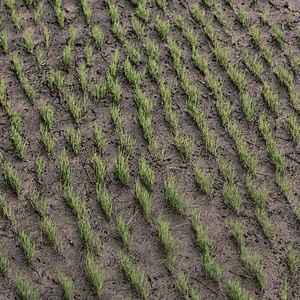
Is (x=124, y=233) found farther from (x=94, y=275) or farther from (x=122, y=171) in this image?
(x=122, y=171)

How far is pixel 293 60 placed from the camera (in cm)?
373

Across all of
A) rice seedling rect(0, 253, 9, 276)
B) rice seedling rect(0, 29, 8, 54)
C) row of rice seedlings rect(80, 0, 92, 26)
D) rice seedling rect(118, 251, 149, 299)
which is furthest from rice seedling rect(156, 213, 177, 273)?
row of rice seedlings rect(80, 0, 92, 26)

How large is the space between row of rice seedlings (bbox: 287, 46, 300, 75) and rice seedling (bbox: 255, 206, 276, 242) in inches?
50.6

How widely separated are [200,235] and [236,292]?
1.18 ft

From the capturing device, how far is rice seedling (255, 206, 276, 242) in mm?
2664

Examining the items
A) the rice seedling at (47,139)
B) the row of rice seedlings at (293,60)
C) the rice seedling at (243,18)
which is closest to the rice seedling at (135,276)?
the rice seedling at (47,139)

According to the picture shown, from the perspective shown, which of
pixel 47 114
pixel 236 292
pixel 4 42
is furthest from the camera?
pixel 4 42

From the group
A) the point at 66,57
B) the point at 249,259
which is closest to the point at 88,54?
the point at 66,57

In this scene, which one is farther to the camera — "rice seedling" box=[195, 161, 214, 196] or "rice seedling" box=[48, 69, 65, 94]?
"rice seedling" box=[48, 69, 65, 94]

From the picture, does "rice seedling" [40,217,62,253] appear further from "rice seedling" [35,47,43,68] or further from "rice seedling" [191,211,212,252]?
"rice seedling" [35,47,43,68]

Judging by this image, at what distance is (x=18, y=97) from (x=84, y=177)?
0.85m

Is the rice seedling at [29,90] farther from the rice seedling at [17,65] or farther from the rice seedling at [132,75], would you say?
the rice seedling at [132,75]

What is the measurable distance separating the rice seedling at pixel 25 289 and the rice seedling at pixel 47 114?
108 centimetres

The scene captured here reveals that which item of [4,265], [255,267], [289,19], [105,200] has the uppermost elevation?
[289,19]
